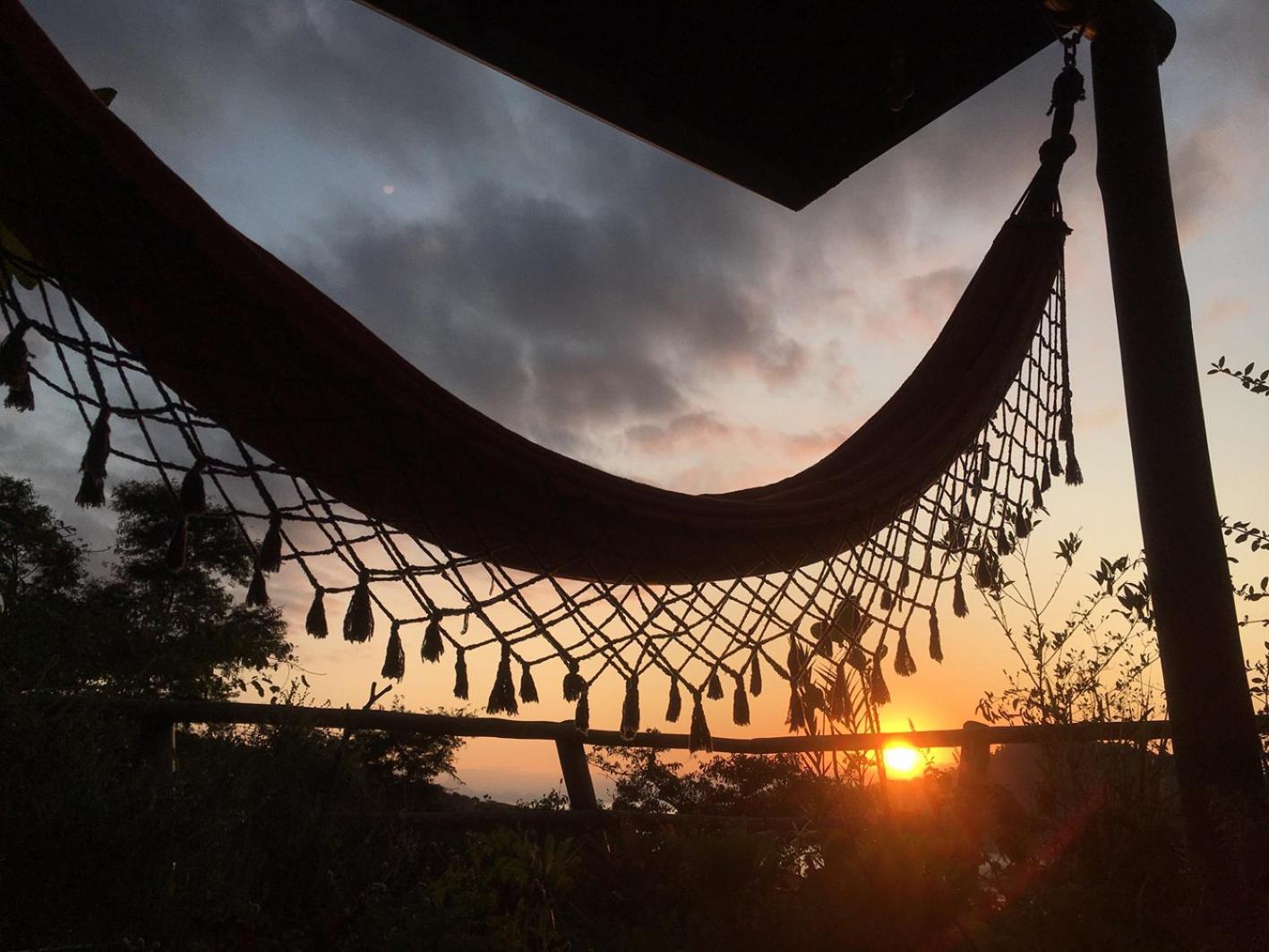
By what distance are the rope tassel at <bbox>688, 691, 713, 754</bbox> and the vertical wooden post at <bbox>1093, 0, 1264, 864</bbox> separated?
0.68m

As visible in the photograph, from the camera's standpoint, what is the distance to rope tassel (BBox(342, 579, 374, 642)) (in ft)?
4.15

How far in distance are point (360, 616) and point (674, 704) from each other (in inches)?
21.1

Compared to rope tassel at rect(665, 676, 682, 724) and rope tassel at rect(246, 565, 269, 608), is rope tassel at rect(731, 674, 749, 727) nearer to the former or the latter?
rope tassel at rect(665, 676, 682, 724)

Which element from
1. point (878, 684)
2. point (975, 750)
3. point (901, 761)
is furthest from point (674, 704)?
point (975, 750)

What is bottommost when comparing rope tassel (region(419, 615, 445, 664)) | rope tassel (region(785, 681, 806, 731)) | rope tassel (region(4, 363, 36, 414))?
rope tassel (region(785, 681, 806, 731))

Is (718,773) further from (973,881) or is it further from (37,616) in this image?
(37,616)

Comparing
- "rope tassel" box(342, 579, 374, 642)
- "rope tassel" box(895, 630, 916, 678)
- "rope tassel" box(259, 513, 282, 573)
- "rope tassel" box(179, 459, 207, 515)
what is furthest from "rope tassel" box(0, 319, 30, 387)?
"rope tassel" box(895, 630, 916, 678)

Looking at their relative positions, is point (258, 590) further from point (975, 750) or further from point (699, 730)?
point (975, 750)

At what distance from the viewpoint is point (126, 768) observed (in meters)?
2.25

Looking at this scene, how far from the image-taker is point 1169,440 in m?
1.36

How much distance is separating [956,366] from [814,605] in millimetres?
621

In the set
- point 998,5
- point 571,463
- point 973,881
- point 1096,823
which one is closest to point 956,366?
point 998,5

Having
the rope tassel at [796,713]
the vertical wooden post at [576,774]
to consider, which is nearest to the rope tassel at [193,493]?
the rope tassel at [796,713]

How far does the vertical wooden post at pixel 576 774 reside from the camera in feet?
9.62
